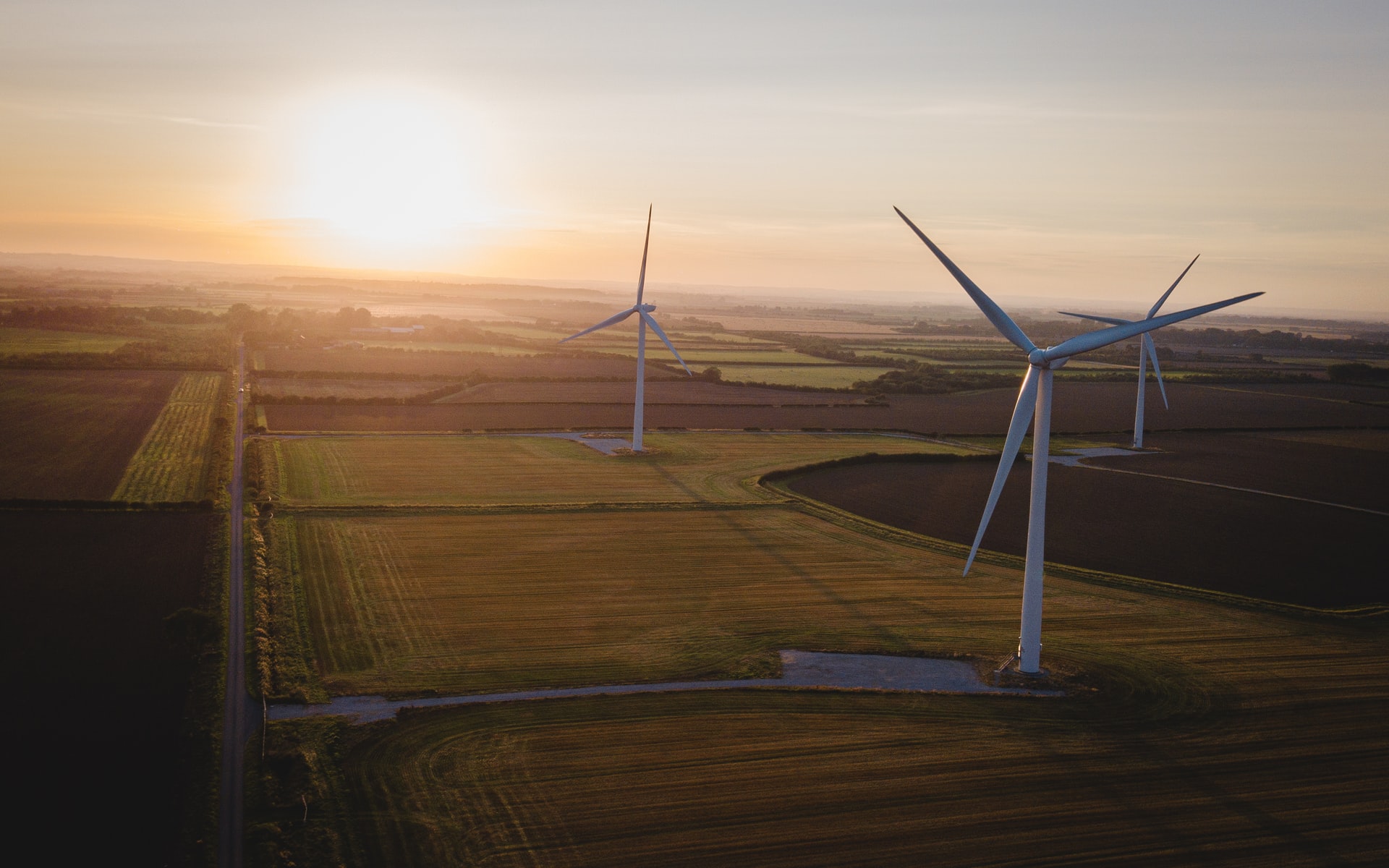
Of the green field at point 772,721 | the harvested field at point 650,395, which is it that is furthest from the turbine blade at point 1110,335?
the harvested field at point 650,395

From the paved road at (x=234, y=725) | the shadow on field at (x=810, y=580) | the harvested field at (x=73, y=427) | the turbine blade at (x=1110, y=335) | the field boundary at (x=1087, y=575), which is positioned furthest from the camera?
the harvested field at (x=73, y=427)

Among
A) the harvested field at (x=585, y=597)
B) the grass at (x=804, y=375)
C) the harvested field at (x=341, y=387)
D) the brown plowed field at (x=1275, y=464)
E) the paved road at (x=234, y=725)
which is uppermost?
the grass at (x=804, y=375)

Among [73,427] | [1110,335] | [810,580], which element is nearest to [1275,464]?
[810,580]

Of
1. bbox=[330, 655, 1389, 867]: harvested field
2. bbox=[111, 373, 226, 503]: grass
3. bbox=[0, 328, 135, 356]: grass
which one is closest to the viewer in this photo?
bbox=[330, 655, 1389, 867]: harvested field

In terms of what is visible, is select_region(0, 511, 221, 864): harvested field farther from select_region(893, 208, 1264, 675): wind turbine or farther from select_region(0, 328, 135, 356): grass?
select_region(0, 328, 135, 356): grass

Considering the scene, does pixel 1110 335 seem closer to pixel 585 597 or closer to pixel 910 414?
pixel 585 597

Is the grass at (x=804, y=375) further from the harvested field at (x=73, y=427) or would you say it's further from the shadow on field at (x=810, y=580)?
the shadow on field at (x=810, y=580)

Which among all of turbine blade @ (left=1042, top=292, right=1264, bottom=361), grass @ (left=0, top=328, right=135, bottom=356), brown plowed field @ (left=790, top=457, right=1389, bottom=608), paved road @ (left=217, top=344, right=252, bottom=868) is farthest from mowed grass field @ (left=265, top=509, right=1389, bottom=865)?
grass @ (left=0, top=328, right=135, bottom=356)

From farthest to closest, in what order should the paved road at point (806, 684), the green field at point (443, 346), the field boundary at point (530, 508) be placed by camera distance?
the green field at point (443, 346), the field boundary at point (530, 508), the paved road at point (806, 684)
